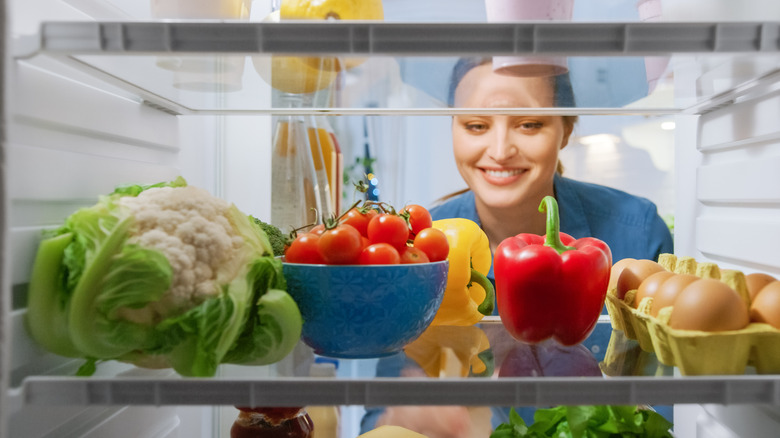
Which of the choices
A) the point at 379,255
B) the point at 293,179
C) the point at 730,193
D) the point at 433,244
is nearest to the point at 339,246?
the point at 379,255

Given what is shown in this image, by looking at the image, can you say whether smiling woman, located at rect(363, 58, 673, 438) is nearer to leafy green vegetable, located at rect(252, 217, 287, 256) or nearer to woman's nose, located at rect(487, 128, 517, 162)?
woman's nose, located at rect(487, 128, 517, 162)

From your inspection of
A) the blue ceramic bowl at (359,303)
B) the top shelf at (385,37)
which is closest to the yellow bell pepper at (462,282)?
the blue ceramic bowl at (359,303)

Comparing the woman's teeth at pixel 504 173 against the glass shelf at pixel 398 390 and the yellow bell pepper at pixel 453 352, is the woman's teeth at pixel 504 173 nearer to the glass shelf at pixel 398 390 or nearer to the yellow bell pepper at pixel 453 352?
the yellow bell pepper at pixel 453 352

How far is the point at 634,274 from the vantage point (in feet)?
3.25

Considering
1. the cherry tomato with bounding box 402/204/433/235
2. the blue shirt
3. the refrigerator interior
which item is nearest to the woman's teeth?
the blue shirt

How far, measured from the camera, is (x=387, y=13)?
5.83ft

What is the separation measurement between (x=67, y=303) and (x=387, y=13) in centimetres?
131

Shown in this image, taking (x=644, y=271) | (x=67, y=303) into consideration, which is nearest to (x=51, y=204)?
(x=67, y=303)

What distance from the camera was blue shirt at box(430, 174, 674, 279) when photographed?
171cm

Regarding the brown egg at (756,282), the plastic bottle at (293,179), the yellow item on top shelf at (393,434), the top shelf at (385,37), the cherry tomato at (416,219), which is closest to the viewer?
the top shelf at (385,37)

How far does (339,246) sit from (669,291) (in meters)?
0.45

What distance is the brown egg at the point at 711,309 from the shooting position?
0.76m

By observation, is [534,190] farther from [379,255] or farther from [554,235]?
[379,255]

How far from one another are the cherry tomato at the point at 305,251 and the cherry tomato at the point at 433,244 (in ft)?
0.53
